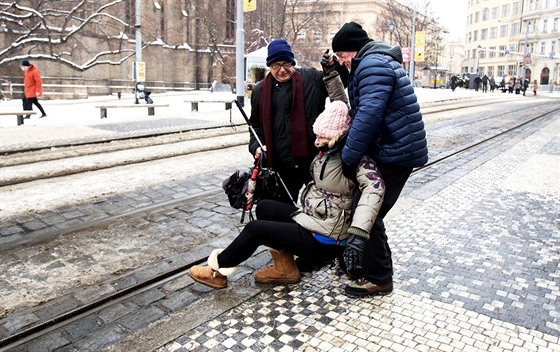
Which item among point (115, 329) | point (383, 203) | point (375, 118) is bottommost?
point (115, 329)

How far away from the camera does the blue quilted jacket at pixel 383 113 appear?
11.3 feet

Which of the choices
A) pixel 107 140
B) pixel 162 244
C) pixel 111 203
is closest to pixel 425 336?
pixel 162 244

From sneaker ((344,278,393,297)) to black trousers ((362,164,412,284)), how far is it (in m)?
0.04

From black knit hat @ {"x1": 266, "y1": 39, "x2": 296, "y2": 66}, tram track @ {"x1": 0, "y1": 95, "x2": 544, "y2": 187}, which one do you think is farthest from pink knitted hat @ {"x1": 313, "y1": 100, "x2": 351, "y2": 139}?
tram track @ {"x1": 0, "y1": 95, "x2": 544, "y2": 187}

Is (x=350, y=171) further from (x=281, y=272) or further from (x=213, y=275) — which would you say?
(x=213, y=275)

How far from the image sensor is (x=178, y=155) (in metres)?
10.5

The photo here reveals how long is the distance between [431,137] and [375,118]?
35.1ft

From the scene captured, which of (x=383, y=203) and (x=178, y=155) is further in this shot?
(x=178, y=155)

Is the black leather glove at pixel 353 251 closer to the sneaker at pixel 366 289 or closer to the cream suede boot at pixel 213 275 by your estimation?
the sneaker at pixel 366 289

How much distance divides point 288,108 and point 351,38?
87 cm

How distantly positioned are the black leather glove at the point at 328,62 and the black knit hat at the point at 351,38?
0.17 m

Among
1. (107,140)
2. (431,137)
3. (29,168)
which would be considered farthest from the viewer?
(431,137)

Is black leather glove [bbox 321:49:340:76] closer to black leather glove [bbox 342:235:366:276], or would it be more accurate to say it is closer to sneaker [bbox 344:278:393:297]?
black leather glove [bbox 342:235:366:276]

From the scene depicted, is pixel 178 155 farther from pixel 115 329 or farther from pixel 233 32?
pixel 233 32
